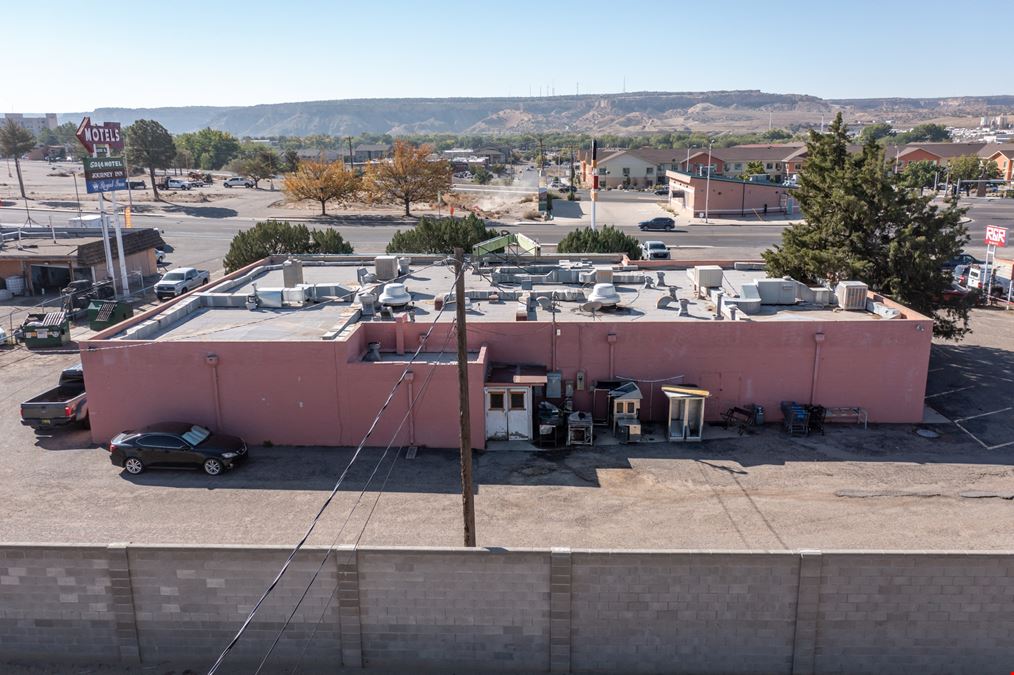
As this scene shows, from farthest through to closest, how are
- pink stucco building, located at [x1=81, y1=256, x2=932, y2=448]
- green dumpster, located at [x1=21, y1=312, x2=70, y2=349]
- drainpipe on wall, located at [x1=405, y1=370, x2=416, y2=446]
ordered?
green dumpster, located at [x1=21, y1=312, x2=70, y2=349] < pink stucco building, located at [x1=81, y1=256, x2=932, y2=448] < drainpipe on wall, located at [x1=405, y1=370, x2=416, y2=446]

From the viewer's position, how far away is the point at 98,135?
4450cm

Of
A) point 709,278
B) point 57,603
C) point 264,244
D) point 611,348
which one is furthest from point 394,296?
point 264,244

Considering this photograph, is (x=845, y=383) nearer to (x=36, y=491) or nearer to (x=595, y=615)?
(x=595, y=615)

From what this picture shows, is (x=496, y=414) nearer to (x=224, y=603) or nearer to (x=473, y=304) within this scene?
(x=473, y=304)

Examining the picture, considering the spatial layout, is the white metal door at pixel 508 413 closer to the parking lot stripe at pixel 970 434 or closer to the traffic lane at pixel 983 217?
the parking lot stripe at pixel 970 434

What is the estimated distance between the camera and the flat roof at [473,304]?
25891mm

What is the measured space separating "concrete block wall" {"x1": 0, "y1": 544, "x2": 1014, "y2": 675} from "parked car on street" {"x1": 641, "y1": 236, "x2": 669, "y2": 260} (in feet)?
146

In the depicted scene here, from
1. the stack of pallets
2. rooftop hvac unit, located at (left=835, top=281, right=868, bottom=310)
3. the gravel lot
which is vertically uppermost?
rooftop hvac unit, located at (left=835, top=281, right=868, bottom=310)

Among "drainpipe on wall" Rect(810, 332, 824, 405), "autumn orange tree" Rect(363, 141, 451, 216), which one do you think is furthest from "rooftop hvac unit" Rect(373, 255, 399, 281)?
"autumn orange tree" Rect(363, 141, 451, 216)

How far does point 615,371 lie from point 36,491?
17.2 meters

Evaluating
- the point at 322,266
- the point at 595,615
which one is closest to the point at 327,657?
the point at 595,615

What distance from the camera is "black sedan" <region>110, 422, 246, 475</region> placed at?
2172cm

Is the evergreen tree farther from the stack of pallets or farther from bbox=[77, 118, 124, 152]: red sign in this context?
bbox=[77, 118, 124, 152]: red sign

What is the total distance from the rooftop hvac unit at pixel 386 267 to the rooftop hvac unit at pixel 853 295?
17.2 m
